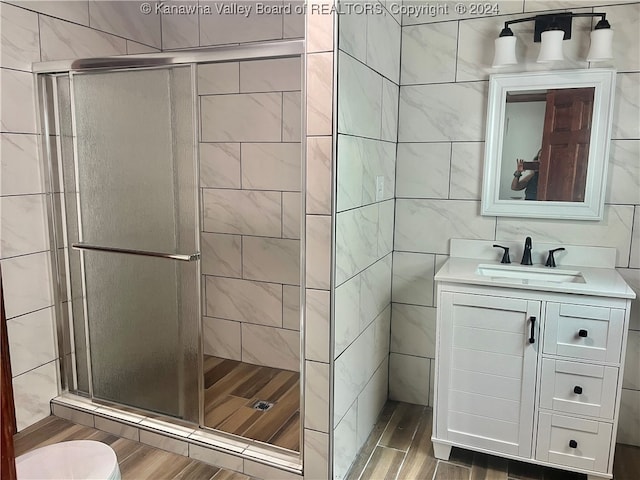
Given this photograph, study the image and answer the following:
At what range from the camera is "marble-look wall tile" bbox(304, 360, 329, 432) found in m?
1.98

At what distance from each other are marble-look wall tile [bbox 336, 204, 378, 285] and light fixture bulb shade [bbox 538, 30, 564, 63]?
1.00m

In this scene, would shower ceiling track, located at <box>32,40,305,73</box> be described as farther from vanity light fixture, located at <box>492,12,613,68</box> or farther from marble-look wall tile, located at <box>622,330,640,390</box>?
marble-look wall tile, located at <box>622,330,640,390</box>

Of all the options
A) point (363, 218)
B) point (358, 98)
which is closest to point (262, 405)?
point (363, 218)

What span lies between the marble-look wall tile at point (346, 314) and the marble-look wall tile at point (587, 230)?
2.94 feet

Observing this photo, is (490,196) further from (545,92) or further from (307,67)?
(307,67)

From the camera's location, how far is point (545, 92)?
2365mm

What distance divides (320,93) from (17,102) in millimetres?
1498

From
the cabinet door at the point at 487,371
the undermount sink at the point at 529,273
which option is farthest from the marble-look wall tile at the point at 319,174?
the undermount sink at the point at 529,273

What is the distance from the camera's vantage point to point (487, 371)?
2188 millimetres

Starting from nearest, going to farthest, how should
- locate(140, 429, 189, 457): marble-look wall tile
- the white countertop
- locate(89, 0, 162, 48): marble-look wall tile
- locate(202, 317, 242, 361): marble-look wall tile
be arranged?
the white countertop < locate(140, 429, 189, 457): marble-look wall tile < locate(89, 0, 162, 48): marble-look wall tile < locate(202, 317, 242, 361): marble-look wall tile

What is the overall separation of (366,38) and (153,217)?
1215 mm

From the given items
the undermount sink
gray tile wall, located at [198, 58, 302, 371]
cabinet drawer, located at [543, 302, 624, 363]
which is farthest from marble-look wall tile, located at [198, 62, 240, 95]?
cabinet drawer, located at [543, 302, 624, 363]

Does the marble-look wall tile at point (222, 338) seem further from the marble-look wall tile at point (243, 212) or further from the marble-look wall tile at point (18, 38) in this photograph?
the marble-look wall tile at point (18, 38)

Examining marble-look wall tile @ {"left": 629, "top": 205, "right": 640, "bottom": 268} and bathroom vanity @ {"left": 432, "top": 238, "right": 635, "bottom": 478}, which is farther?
marble-look wall tile @ {"left": 629, "top": 205, "right": 640, "bottom": 268}
